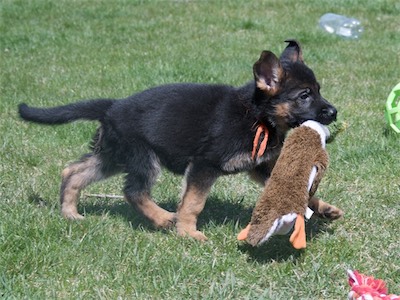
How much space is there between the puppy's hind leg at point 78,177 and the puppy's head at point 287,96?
1318 millimetres

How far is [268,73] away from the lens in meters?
4.63

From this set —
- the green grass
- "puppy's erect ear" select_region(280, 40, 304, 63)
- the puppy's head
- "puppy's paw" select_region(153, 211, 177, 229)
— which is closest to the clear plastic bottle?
the green grass

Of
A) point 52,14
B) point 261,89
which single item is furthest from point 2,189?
point 52,14

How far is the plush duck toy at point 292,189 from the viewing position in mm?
4074

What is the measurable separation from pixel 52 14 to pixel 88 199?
8.55 metres

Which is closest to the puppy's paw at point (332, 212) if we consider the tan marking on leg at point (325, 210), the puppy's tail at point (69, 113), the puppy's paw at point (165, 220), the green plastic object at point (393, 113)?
the tan marking on leg at point (325, 210)

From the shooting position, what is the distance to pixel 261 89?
468 centimetres

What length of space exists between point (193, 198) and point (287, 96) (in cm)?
93

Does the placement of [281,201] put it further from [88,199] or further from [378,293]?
[88,199]

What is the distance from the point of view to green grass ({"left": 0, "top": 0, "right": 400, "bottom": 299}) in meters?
3.93

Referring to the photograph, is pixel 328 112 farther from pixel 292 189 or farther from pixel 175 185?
pixel 175 185

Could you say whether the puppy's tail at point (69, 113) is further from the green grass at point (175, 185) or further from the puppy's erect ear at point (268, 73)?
the puppy's erect ear at point (268, 73)

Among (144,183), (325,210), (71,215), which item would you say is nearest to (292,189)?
(325,210)

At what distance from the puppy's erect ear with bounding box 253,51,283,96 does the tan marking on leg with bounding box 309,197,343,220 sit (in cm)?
82
